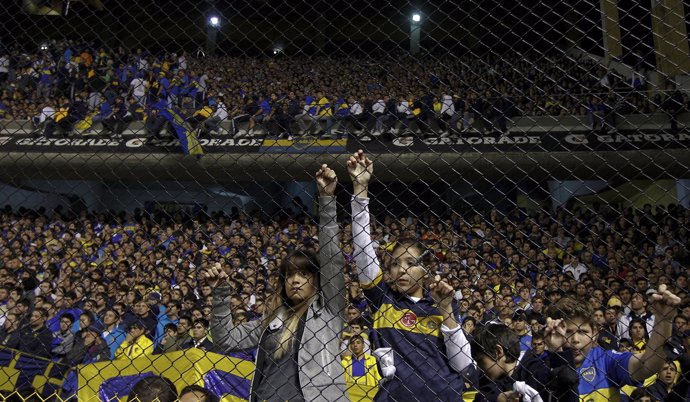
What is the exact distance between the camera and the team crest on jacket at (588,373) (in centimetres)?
235

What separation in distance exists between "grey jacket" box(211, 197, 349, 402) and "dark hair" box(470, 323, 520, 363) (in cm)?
64

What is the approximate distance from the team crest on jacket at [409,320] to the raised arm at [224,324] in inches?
22.2

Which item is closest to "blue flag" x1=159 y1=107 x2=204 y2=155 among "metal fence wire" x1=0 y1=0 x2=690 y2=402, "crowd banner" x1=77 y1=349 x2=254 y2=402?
"metal fence wire" x1=0 y1=0 x2=690 y2=402

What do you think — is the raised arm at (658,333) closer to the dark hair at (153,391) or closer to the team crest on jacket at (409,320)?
the team crest on jacket at (409,320)

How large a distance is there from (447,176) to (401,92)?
3.19 metres

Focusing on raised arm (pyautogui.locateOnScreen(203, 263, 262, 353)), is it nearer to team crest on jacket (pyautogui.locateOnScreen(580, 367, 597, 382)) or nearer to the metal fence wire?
the metal fence wire

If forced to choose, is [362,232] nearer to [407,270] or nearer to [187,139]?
[407,270]

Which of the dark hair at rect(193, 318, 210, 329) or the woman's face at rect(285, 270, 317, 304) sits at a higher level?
the woman's face at rect(285, 270, 317, 304)

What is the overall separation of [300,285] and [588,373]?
1316 mm

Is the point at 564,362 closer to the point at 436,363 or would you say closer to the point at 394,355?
the point at 436,363

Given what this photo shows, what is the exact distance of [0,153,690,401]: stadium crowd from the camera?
6.93 feet

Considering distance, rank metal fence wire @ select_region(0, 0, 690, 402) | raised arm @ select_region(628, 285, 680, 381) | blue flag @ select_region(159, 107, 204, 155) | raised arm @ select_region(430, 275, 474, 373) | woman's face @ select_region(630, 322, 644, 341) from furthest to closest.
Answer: blue flag @ select_region(159, 107, 204, 155)
woman's face @ select_region(630, 322, 644, 341)
metal fence wire @ select_region(0, 0, 690, 402)
raised arm @ select_region(430, 275, 474, 373)
raised arm @ select_region(628, 285, 680, 381)

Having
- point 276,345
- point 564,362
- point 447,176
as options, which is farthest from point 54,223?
point 564,362

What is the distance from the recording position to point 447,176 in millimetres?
8172
